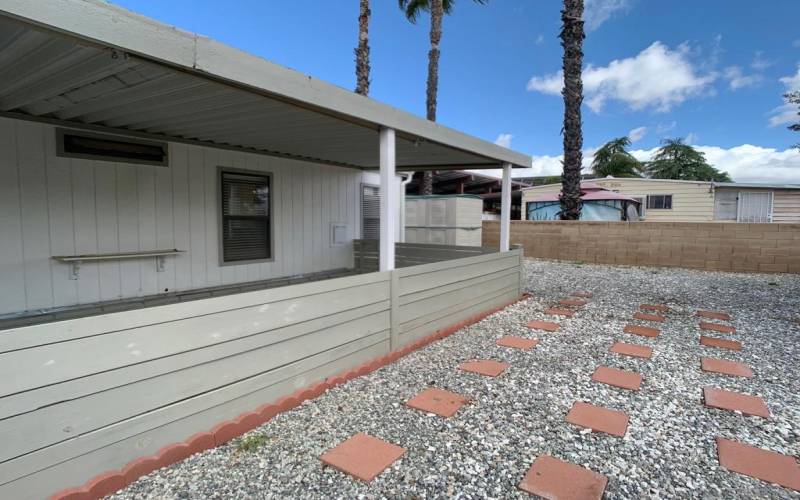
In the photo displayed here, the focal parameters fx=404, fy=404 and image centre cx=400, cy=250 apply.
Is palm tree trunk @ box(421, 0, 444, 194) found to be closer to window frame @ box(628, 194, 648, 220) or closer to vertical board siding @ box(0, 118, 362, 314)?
vertical board siding @ box(0, 118, 362, 314)

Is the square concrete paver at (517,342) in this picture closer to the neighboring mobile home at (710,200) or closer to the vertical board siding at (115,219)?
the vertical board siding at (115,219)

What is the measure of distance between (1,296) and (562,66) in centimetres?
1099

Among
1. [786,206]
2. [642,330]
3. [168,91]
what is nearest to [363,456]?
[168,91]

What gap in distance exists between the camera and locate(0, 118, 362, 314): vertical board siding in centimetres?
340

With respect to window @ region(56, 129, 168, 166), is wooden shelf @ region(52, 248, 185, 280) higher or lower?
lower

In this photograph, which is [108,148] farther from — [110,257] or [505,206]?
[505,206]

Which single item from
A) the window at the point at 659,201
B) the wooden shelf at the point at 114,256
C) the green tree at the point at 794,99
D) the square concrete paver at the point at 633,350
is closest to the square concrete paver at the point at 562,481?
the square concrete paver at the point at 633,350

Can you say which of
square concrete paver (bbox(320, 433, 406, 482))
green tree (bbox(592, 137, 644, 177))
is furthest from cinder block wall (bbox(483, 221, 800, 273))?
green tree (bbox(592, 137, 644, 177))

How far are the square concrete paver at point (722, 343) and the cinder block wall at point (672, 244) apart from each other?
568cm

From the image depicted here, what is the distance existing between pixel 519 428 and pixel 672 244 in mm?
8612

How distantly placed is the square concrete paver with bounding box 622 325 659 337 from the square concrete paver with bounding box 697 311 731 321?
1201mm

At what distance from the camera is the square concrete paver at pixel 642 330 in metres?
4.27

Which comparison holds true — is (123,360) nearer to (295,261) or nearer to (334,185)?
(295,261)

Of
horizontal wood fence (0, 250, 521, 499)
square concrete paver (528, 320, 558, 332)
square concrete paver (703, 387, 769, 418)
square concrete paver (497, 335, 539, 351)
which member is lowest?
square concrete paver (703, 387, 769, 418)
